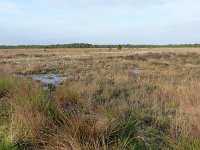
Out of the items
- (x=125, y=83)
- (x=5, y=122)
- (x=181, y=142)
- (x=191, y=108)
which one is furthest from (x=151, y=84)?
(x=181, y=142)

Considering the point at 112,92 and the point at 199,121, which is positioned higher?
the point at 199,121

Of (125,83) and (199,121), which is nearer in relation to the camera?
(199,121)

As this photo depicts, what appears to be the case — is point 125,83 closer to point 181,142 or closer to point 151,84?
point 151,84

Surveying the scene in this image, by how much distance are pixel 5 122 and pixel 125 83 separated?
27.7 ft

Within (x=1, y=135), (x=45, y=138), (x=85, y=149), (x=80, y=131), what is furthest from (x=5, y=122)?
(x=85, y=149)

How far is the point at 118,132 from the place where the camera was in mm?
6320

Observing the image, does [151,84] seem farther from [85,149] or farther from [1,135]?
[85,149]

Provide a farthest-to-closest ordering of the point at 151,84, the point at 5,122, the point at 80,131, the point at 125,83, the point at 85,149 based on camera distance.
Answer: the point at 125,83, the point at 151,84, the point at 5,122, the point at 80,131, the point at 85,149

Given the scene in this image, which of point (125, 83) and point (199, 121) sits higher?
point (199, 121)

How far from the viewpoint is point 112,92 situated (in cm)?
1246

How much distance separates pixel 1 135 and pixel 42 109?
98cm

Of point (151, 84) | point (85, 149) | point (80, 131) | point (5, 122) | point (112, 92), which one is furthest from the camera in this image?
point (151, 84)

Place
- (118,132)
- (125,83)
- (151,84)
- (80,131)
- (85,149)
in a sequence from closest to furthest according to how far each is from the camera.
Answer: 1. (85,149)
2. (80,131)
3. (118,132)
4. (151,84)
5. (125,83)

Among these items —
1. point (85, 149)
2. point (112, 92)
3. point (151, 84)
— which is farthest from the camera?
point (151, 84)
